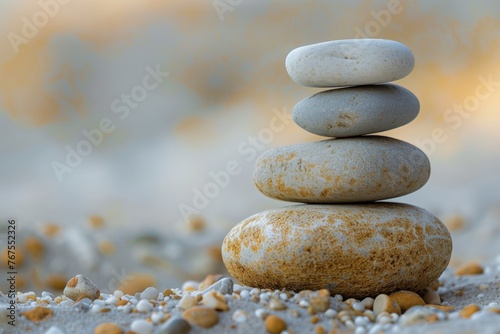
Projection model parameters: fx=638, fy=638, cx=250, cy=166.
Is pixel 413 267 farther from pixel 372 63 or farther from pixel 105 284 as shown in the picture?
pixel 105 284

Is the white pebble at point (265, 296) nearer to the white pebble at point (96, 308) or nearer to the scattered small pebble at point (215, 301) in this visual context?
the scattered small pebble at point (215, 301)

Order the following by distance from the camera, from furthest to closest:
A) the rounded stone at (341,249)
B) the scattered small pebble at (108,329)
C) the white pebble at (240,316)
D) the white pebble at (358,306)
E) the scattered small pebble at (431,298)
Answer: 1. the scattered small pebble at (431,298)
2. the rounded stone at (341,249)
3. the white pebble at (358,306)
4. the white pebble at (240,316)
5. the scattered small pebble at (108,329)

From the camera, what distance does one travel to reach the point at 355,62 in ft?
13.3

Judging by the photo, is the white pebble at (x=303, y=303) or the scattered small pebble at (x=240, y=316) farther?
the white pebble at (x=303, y=303)

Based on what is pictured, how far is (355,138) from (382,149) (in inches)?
8.8

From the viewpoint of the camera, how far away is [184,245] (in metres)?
6.98

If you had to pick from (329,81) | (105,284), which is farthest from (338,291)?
(105,284)

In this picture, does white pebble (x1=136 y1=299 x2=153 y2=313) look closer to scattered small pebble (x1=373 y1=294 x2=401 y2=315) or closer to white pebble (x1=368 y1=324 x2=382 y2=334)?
white pebble (x1=368 y1=324 x2=382 y2=334)

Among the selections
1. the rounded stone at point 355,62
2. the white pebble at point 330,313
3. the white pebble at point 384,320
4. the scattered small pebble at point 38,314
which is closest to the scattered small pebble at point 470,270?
the rounded stone at point 355,62

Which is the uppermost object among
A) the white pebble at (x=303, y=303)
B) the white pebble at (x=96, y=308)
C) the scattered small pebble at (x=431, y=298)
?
the white pebble at (x=303, y=303)

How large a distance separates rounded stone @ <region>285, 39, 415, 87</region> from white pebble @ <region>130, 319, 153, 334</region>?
1.91 meters

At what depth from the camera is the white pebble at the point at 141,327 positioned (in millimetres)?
3162

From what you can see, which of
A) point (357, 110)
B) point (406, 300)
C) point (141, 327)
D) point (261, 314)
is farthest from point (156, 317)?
point (357, 110)

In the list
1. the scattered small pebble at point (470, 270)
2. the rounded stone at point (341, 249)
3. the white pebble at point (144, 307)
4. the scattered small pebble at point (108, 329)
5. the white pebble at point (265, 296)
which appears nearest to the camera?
the scattered small pebble at point (108, 329)
